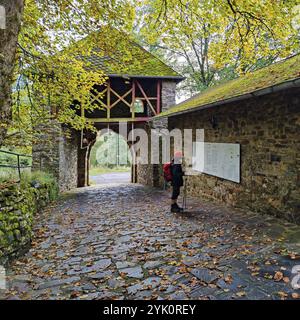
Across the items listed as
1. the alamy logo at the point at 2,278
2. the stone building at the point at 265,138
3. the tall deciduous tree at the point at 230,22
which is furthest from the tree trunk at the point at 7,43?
the stone building at the point at 265,138

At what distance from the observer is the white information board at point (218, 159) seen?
6.88m

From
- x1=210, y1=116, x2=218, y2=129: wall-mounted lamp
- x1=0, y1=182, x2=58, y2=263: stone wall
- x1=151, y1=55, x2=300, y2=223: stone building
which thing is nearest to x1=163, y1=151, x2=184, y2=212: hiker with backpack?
x1=151, y1=55, x2=300, y2=223: stone building

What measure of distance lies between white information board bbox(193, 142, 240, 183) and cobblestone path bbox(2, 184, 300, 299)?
129 centimetres

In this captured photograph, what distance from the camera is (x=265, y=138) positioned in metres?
5.82

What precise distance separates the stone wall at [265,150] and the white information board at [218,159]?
0.17 m

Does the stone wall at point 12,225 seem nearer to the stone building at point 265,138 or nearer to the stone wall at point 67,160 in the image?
the stone building at point 265,138

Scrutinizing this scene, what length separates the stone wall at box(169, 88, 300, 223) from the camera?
5077 millimetres

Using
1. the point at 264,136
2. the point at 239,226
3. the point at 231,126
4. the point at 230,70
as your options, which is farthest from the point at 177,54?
the point at 239,226

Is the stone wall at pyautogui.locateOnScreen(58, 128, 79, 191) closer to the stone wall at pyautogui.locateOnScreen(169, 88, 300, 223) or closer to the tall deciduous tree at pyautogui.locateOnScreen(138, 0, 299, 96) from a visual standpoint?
the tall deciduous tree at pyautogui.locateOnScreen(138, 0, 299, 96)

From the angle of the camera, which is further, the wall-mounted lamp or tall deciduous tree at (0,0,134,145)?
the wall-mounted lamp

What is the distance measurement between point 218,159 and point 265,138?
206 cm

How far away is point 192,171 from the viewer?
380 inches
